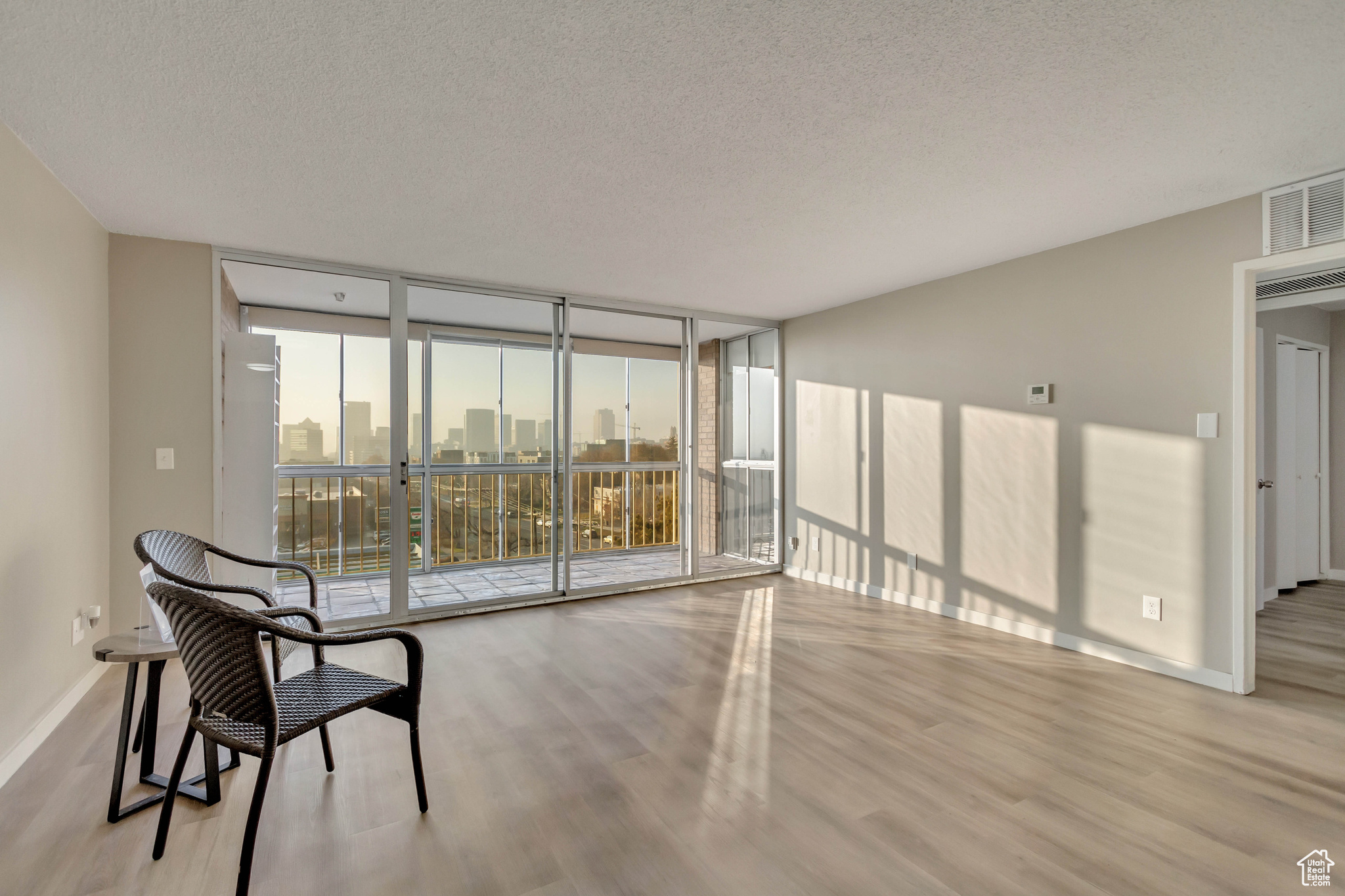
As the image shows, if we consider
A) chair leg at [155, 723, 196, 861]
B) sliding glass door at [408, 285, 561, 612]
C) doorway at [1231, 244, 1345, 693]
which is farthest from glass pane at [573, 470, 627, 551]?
doorway at [1231, 244, 1345, 693]

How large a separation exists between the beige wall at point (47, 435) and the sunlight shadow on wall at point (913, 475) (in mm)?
4951

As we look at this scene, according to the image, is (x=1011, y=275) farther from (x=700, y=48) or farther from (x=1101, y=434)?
(x=700, y=48)

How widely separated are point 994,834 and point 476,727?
2.01 metres

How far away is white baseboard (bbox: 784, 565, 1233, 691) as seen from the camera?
3264 millimetres

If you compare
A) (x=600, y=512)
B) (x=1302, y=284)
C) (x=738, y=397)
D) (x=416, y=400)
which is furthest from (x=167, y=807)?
(x=1302, y=284)

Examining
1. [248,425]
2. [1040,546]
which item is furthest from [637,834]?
[248,425]

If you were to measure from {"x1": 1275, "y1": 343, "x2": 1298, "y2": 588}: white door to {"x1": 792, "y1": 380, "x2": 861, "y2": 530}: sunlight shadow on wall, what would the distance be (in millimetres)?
3303

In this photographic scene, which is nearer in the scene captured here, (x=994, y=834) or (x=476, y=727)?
(x=994, y=834)

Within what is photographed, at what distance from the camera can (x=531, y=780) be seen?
2.32 m

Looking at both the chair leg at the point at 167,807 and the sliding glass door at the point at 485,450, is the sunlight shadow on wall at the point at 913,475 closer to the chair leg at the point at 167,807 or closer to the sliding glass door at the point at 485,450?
the sliding glass door at the point at 485,450

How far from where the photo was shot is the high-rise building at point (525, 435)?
17.4ft

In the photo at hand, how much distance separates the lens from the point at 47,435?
278 cm

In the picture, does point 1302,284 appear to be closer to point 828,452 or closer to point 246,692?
point 828,452

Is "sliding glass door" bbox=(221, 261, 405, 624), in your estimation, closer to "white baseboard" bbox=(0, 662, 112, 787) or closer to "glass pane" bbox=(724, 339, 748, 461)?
"white baseboard" bbox=(0, 662, 112, 787)
